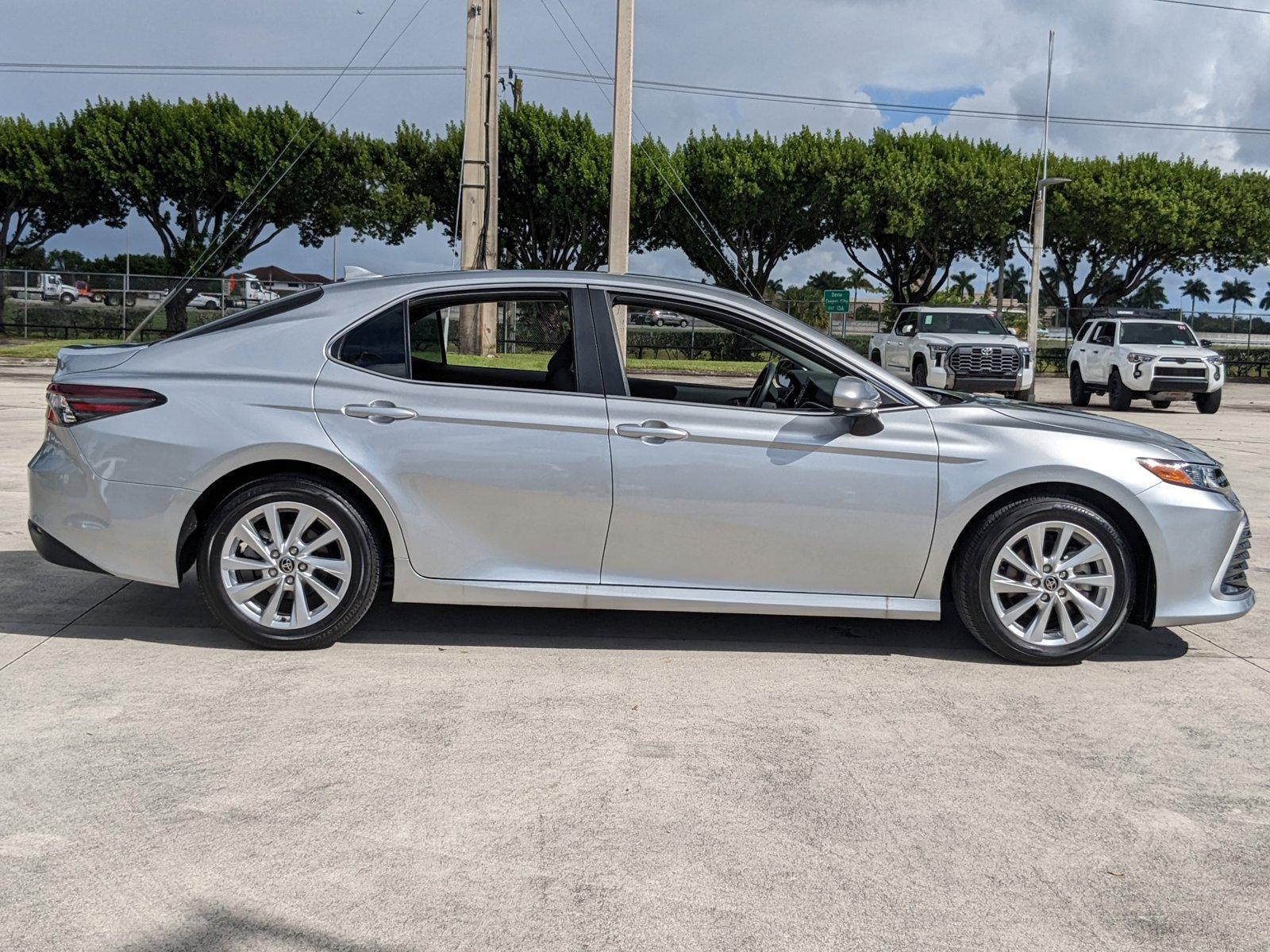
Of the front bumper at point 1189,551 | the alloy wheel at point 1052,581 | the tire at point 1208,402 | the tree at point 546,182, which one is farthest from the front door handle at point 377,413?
the tree at point 546,182

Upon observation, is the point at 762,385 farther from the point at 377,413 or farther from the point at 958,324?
the point at 958,324

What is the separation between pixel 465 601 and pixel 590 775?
1.45m

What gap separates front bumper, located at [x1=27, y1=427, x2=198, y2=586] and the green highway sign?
109ft

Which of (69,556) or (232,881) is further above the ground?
(69,556)

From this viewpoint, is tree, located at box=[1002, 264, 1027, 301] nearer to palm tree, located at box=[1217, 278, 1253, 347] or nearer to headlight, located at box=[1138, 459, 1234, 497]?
palm tree, located at box=[1217, 278, 1253, 347]

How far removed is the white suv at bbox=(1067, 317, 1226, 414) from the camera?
2166 centimetres

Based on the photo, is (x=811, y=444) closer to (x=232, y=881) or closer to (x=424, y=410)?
(x=424, y=410)

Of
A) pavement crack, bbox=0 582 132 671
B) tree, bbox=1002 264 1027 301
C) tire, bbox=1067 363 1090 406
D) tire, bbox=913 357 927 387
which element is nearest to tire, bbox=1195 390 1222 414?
tire, bbox=1067 363 1090 406

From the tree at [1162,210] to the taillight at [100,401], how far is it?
1936 inches

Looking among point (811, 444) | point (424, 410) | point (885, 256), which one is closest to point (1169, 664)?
point (811, 444)

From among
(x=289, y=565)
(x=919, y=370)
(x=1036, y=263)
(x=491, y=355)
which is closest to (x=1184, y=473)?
(x=491, y=355)

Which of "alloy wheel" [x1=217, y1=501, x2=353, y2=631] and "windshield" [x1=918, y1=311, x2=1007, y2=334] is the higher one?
"windshield" [x1=918, y1=311, x2=1007, y2=334]

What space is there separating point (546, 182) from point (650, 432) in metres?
40.9

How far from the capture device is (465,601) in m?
5.06
